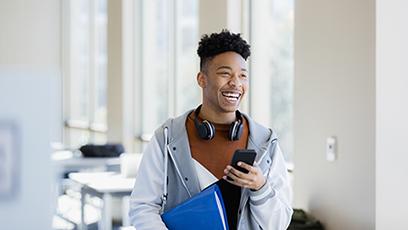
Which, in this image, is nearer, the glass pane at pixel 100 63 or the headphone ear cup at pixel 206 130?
the headphone ear cup at pixel 206 130

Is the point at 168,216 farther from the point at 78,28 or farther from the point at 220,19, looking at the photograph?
the point at 78,28

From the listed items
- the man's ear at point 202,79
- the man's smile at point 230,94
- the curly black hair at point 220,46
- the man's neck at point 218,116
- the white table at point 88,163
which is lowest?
the white table at point 88,163

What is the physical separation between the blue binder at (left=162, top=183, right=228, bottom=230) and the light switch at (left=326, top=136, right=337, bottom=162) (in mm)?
1476

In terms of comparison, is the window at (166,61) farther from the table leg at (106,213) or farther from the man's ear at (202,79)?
the man's ear at (202,79)

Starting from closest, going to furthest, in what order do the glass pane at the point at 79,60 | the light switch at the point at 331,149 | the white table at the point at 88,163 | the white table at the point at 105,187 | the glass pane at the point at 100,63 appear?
the light switch at the point at 331,149
the white table at the point at 105,187
the white table at the point at 88,163
the glass pane at the point at 100,63
the glass pane at the point at 79,60

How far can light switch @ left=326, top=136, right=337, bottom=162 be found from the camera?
3.06 m

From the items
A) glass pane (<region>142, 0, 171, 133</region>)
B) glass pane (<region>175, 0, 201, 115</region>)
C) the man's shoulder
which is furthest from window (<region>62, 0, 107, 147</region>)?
the man's shoulder

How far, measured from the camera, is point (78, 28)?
29.2 feet

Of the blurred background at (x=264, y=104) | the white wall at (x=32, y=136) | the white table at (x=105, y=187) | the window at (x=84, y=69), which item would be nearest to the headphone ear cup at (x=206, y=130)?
the blurred background at (x=264, y=104)

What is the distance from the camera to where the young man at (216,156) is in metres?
1.72

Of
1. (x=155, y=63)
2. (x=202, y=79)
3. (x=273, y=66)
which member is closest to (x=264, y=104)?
(x=273, y=66)

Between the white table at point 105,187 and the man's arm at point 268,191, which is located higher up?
the man's arm at point 268,191

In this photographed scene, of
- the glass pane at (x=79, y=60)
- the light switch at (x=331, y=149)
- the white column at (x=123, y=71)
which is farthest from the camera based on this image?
the glass pane at (x=79, y=60)

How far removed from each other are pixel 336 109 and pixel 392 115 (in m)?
0.40
